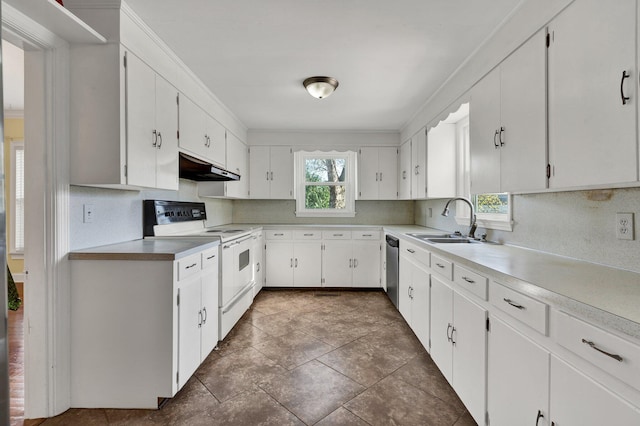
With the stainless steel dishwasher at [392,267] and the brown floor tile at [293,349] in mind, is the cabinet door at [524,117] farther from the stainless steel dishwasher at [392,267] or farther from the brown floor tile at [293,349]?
the brown floor tile at [293,349]

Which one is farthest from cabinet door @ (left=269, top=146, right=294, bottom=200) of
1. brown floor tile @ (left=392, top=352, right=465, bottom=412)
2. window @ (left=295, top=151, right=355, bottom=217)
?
brown floor tile @ (left=392, top=352, right=465, bottom=412)

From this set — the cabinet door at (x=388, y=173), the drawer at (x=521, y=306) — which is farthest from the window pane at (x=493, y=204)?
the cabinet door at (x=388, y=173)

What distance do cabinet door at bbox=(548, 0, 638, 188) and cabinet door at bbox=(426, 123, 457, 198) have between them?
1789 millimetres

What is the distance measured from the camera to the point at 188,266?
75.3 inches

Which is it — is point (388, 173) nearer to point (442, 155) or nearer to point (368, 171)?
point (368, 171)

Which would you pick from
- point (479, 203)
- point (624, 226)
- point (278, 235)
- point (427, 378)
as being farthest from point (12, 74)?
point (624, 226)

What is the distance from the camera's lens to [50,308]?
1.65m

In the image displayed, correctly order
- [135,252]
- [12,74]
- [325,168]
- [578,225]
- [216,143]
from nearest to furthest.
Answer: [578,225] < [135,252] < [12,74] < [216,143] < [325,168]

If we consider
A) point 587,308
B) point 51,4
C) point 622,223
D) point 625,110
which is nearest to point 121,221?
point 51,4

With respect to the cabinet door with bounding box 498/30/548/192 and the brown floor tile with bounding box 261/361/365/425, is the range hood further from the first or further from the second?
the cabinet door with bounding box 498/30/548/192

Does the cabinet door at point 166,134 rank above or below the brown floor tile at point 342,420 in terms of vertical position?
above

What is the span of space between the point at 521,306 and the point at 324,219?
11.7 feet

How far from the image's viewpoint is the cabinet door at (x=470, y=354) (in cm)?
148

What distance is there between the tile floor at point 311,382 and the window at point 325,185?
6.37ft
